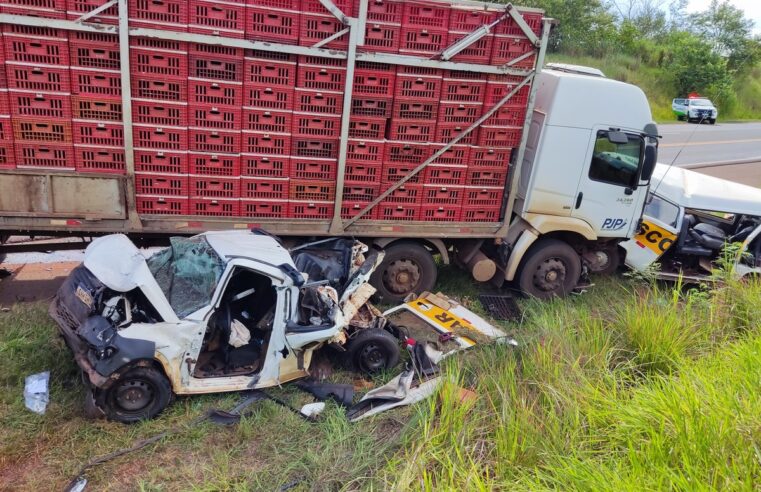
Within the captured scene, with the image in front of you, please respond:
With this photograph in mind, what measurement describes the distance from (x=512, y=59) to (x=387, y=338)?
385 cm

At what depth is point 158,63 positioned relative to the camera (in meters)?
6.01

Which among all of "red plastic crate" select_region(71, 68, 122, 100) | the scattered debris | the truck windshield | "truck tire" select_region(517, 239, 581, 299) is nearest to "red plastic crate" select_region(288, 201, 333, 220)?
"red plastic crate" select_region(71, 68, 122, 100)

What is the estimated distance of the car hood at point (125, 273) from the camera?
4.89 meters

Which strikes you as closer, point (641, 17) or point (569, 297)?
point (569, 297)

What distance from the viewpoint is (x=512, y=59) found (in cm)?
709

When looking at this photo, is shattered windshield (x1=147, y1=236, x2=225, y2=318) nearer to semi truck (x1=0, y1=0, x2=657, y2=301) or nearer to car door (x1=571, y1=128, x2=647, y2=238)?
semi truck (x1=0, y1=0, x2=657, y2=301)

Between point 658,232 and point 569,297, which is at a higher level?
point 658,232

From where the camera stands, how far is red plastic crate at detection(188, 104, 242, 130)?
6.30 metres

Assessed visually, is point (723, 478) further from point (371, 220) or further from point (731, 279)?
point (371, 220)

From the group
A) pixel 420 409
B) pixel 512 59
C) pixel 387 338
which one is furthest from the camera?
pixel 512 59

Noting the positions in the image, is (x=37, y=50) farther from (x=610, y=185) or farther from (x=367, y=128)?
(x=610, y=185)

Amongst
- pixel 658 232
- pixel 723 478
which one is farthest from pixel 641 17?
pixel 723 478

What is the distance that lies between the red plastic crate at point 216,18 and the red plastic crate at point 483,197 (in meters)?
3.47

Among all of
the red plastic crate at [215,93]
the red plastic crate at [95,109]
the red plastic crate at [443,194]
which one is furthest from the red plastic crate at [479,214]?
the red plastic crate at [95,109]
